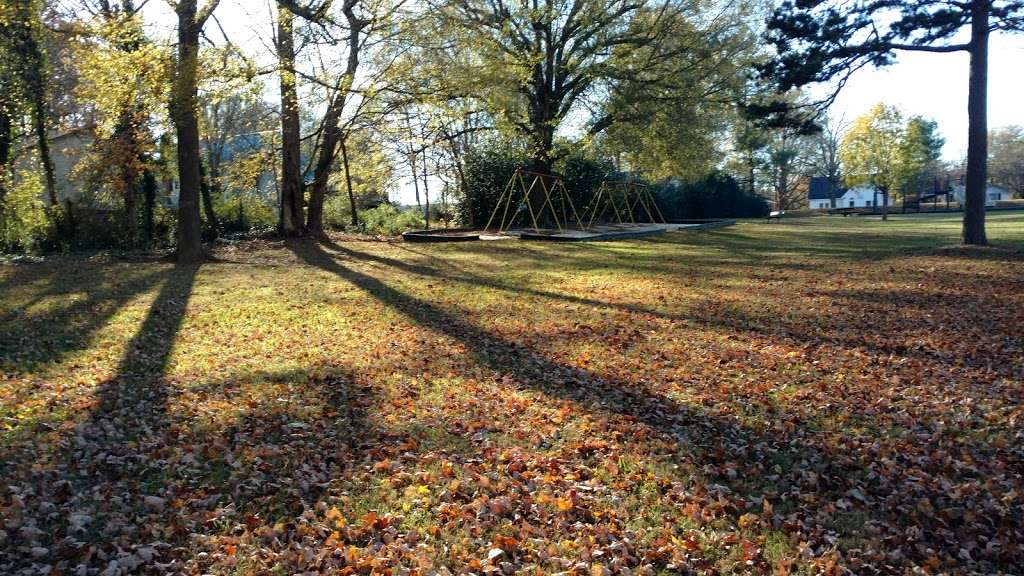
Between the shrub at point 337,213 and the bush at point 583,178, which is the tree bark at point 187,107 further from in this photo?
the bush at point 583,178

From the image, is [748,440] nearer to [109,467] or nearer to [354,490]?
[354,490]

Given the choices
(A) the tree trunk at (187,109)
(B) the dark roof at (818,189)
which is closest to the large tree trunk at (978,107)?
→ (A) the tree trunk at (187,109)

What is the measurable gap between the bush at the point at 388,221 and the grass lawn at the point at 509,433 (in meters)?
14.2

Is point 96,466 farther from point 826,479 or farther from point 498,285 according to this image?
point 498,285

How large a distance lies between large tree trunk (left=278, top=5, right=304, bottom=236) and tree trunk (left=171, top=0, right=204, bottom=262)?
6.20ft

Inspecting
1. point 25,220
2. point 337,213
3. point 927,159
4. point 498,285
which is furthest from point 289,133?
point 927,159

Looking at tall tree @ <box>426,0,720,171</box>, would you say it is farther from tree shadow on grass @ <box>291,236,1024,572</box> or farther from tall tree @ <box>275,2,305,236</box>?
tree shadow on grass @ <box>291,236,1024,572</box>

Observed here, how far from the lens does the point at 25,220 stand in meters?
15.9

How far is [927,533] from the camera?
401cm

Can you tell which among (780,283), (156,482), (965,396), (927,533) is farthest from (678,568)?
(780,283)

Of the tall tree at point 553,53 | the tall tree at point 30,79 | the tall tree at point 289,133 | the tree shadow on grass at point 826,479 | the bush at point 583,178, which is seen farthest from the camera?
the bush at point 583,178

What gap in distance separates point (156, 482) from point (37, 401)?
82.9 inches

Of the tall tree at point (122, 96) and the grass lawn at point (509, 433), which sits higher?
the tall tree at point (122, 96)

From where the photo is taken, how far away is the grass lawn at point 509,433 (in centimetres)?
376
